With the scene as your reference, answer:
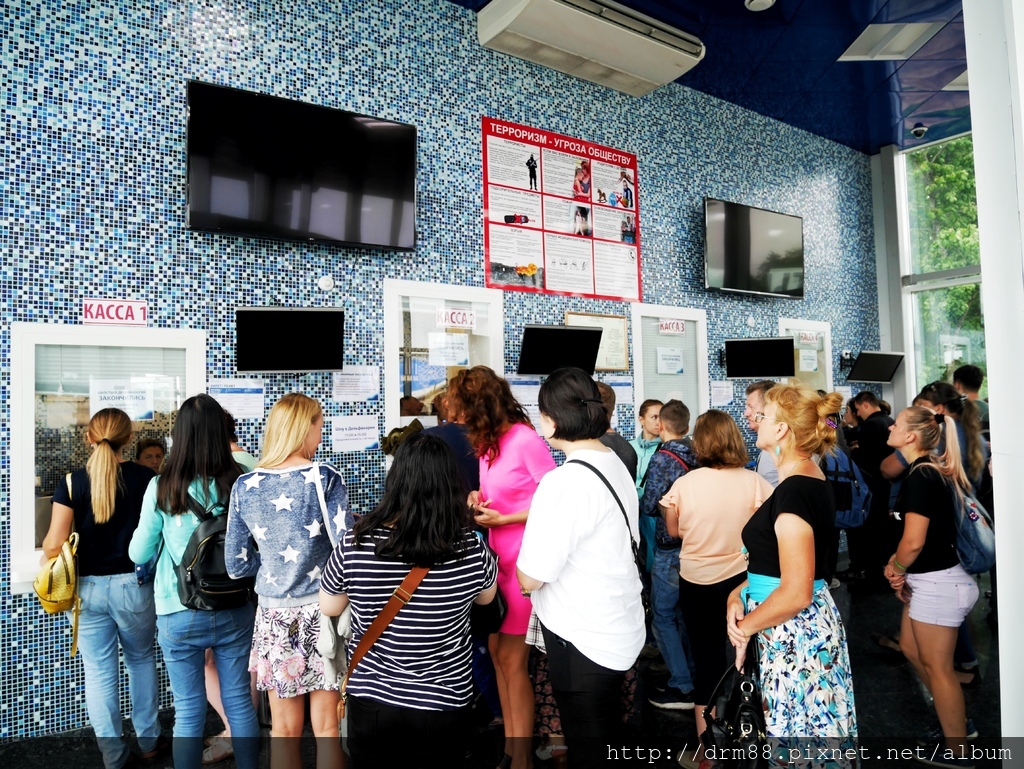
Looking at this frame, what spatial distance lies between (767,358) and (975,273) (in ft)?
10.4

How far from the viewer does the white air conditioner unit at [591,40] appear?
4355mm

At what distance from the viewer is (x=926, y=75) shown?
5848 mm

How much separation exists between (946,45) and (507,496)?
5.32 metres

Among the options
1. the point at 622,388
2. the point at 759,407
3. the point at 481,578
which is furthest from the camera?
the point at 622,388

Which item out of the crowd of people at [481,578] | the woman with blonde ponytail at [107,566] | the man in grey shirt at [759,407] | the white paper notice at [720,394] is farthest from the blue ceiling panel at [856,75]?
the woman with blonde ponytail at [107,566]

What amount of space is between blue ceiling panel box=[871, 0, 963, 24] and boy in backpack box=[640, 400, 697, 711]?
3.56m

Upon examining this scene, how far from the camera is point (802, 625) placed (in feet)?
6.59

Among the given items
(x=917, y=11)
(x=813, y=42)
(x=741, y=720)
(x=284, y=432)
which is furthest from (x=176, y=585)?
(x=917, y=11)

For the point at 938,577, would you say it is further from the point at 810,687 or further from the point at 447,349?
the point at 447,349

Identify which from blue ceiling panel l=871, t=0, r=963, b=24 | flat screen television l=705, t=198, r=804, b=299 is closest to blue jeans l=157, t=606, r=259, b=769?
flat screen television l=705, t=198, r=804, b=299

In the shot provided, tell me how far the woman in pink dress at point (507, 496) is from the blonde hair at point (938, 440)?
1.57m

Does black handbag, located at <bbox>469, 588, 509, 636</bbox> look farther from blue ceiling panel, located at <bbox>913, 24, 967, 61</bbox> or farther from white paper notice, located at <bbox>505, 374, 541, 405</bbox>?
blue ceiling panel, located at <bbox>913, 24, 967, 61</bbox>

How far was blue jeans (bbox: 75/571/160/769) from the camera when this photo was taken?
2742mm

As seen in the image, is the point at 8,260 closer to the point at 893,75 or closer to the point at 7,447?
the point at 7,447
